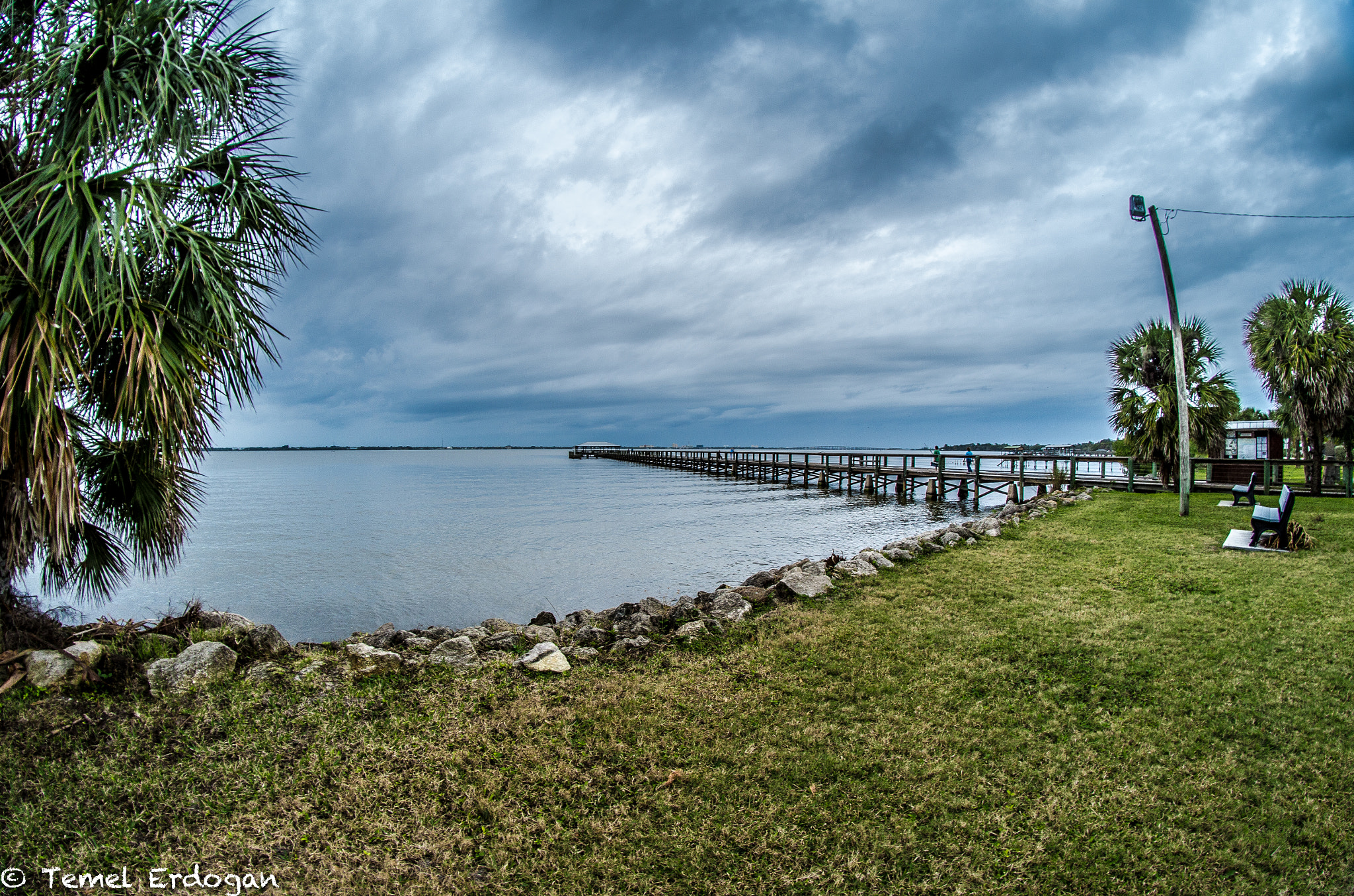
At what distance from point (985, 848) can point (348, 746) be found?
355cm

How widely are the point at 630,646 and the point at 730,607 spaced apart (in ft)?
4.91

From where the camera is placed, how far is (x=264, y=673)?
4617 mm

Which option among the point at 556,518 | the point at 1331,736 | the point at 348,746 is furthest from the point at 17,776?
the point at 556,518

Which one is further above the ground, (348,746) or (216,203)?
(216,203)

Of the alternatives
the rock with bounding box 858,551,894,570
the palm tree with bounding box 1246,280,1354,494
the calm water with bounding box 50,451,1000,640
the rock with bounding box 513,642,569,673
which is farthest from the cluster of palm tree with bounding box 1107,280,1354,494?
the rock with bounding box 513,642,569,673

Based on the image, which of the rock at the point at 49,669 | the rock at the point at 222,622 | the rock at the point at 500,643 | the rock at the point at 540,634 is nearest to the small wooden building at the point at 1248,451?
the rock at the point at 540,634

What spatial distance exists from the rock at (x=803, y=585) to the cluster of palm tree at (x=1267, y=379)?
1633cm

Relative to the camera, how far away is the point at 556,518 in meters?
24.8

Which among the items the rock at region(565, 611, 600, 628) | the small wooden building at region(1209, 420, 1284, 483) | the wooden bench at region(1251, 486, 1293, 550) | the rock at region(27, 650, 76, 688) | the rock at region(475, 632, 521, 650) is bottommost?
the rock at region(565, 611, 600, 628)

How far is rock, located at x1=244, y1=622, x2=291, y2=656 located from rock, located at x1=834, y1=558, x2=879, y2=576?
245 inches

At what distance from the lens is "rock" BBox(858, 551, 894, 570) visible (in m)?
8.63

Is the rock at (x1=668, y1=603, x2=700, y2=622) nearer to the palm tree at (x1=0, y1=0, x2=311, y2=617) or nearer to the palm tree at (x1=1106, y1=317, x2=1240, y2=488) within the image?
the palm tree at (x1=0, y1=0, x2=311, y2=617)

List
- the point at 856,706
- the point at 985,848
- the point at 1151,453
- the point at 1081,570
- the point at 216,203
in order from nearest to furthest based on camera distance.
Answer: the point at 985,848
the point at 856,706
the point at 216,203
the point at 1081,570
the point at 1151,453

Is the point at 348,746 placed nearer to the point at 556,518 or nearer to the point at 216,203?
the point at 216,203
